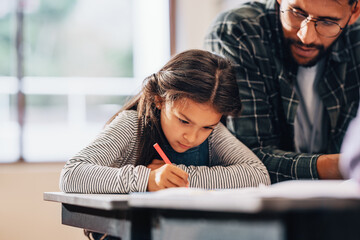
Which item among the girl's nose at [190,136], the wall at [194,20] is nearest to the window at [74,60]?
the wall at [194,20]

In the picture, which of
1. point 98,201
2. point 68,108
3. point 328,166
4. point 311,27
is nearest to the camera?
point 98,201

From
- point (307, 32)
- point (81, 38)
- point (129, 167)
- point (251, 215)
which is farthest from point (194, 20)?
point (251, 215)

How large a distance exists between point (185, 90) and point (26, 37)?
1.98 metres

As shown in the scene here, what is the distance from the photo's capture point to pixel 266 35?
1.68 metres

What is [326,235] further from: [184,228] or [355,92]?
[355,92]

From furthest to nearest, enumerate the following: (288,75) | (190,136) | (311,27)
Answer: (288,75)
(311,27)
(190,136)

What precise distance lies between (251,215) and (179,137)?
0.77m

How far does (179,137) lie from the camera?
131 cm

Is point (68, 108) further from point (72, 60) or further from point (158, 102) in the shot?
point (158, 102)

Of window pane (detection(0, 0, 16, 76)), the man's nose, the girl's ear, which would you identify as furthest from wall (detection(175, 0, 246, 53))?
the girl's ear

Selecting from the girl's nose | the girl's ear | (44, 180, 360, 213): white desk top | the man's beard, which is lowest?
the girl's nose

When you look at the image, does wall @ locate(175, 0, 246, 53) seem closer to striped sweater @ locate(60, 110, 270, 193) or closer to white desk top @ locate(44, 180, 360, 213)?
striped sweater @ locate(60, 110, 270, 193)

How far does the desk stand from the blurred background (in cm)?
213

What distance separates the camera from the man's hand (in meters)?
1.37
